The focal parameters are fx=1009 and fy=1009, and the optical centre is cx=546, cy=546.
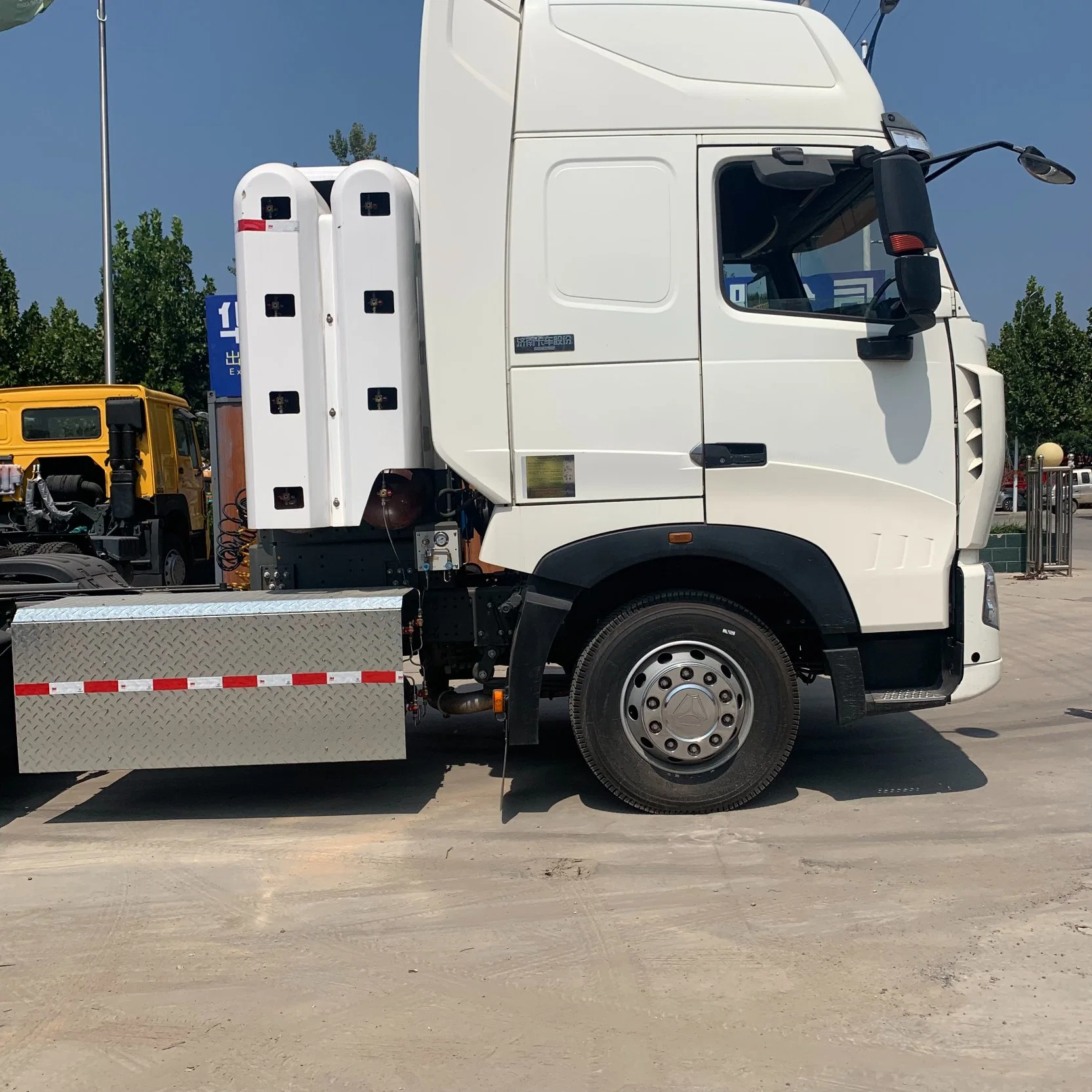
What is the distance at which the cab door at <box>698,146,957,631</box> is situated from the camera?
4.52 m

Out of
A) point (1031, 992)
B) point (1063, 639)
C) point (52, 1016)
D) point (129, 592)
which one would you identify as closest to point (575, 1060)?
point (1031, 992)

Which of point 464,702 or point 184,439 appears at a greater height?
point 184,439

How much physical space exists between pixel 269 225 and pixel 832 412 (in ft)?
8.87

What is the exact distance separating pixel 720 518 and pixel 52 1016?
3.16 meters

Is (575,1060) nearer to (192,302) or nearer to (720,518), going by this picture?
(720,518)

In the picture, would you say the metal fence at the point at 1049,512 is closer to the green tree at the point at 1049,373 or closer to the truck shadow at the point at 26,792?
the truck shadow at the point at 26,792

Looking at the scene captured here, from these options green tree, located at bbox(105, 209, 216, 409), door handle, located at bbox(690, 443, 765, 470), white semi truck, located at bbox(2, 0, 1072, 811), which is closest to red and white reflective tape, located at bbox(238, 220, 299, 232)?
white semi truck, located at bbox(2, 0, 1072, 811)

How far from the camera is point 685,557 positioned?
15.2ft

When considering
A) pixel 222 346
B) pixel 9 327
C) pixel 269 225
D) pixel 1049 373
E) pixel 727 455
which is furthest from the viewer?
pixel 1049 373

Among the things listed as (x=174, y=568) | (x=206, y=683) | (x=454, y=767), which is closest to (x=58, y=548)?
(x=174, y=568)

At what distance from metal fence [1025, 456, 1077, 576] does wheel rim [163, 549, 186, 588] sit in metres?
11.7

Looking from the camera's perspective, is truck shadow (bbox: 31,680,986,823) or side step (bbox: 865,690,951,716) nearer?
side step (bbox: 865,690,951,716)

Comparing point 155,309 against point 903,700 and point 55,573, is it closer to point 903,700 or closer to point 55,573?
point 55,573

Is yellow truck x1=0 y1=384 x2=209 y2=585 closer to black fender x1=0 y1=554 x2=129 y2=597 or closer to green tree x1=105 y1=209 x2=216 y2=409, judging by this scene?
black fender x1=0 y1=554 x2=129 y2=597
